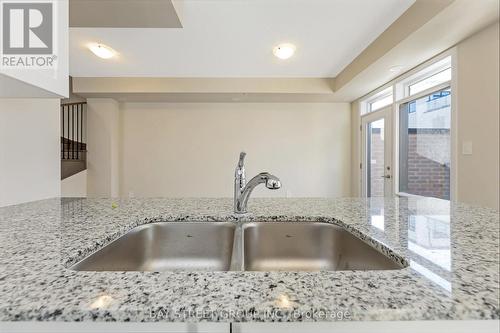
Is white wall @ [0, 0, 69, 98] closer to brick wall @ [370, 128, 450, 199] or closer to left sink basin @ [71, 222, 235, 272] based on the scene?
left sink basin @ [71, 222, 235, 272]

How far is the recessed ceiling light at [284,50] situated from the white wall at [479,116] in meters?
1.72

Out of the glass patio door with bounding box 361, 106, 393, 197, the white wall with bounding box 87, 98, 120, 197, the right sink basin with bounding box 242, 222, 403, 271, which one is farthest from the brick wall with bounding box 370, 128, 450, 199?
the white wall with bounding box 87, 98, 120, 197

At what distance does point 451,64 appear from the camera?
2709 mm

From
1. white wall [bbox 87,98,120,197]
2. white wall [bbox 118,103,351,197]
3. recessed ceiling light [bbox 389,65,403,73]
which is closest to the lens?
recessed ceiling light [bbox 389,65,403,73]

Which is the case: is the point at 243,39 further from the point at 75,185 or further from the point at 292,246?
the point at 75,185

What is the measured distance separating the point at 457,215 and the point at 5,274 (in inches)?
51.0

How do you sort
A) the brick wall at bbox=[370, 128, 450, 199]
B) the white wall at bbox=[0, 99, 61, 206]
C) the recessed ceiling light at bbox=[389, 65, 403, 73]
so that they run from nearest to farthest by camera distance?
the white wall at bbox=[0, 99, 61, 206] < the brick wall at bbox=[370, 128, 450, 199] < the recessed ceiling light at bbox=[389, 65, 403, 73]

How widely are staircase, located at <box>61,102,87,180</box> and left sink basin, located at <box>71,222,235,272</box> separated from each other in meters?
4.06

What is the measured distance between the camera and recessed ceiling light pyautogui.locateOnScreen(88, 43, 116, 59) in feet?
10.2

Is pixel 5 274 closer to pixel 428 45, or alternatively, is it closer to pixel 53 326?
pixel 53 326

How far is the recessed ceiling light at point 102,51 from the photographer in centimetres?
310

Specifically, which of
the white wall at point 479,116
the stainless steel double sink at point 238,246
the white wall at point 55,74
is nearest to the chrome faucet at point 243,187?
the stainless steel double sink at point 238,246

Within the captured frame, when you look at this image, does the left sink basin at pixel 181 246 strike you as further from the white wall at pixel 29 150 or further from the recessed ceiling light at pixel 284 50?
the recessed ceiling light at pixel 284 50

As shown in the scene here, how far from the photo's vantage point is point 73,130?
458 cm
